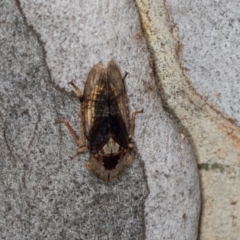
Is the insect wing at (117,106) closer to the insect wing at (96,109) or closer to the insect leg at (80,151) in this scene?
the insect wing at (96,109)

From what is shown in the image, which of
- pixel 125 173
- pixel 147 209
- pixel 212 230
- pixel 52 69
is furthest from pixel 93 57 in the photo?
pixel 212 230

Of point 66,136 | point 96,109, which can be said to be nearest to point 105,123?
point 96,109

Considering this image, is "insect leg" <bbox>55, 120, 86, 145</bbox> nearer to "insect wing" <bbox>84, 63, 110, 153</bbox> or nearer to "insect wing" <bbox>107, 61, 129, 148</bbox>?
"insect wing" <bbox>84, 63, 110, 153</bbox>

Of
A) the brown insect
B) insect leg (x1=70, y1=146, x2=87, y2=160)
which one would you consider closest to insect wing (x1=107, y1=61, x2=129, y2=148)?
the brown insect

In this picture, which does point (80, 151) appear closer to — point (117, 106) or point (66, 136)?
point (66, 136)

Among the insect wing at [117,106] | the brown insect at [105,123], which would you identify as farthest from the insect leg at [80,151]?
the insect wing at [117,106]

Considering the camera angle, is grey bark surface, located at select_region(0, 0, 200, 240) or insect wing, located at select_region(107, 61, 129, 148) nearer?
grey bark surface, located at select_region(0, 0, 200, 240)
